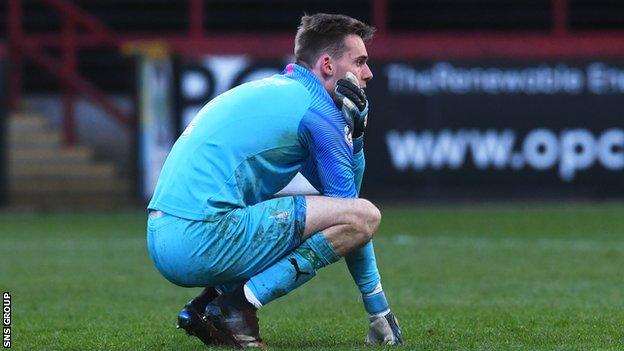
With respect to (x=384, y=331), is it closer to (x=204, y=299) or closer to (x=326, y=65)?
(x=204, y=299)

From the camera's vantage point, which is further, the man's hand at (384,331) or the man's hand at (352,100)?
the man's hand at (384,331)

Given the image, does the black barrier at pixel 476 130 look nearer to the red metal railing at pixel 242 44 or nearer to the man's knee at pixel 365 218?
the red metal railing at pixel 242 44

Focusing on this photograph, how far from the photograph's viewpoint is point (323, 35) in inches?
245

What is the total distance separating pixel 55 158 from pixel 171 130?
1970 millimetres

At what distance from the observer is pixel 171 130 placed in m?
17.7

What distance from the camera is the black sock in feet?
20.8

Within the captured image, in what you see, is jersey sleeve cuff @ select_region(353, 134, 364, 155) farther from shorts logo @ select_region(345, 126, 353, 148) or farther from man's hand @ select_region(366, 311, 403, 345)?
man's hand @ select_region(366, 311, 403, 345)

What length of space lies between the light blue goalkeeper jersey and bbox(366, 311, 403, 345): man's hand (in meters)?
0.61

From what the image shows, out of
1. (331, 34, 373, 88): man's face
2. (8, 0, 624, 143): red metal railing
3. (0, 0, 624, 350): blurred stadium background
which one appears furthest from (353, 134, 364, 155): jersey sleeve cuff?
(8, 0, 624, 143): red metal railing

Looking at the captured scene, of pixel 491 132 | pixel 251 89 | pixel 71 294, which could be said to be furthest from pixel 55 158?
pixel 251 89

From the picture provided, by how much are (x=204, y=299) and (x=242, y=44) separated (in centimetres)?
1223

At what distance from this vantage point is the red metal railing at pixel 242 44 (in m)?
18.2

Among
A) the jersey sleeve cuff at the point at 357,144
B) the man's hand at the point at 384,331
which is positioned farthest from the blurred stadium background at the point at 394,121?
the jersey sleeve cuff at the point at 357,144

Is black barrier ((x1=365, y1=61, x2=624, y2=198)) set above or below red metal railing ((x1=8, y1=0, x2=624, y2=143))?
below
